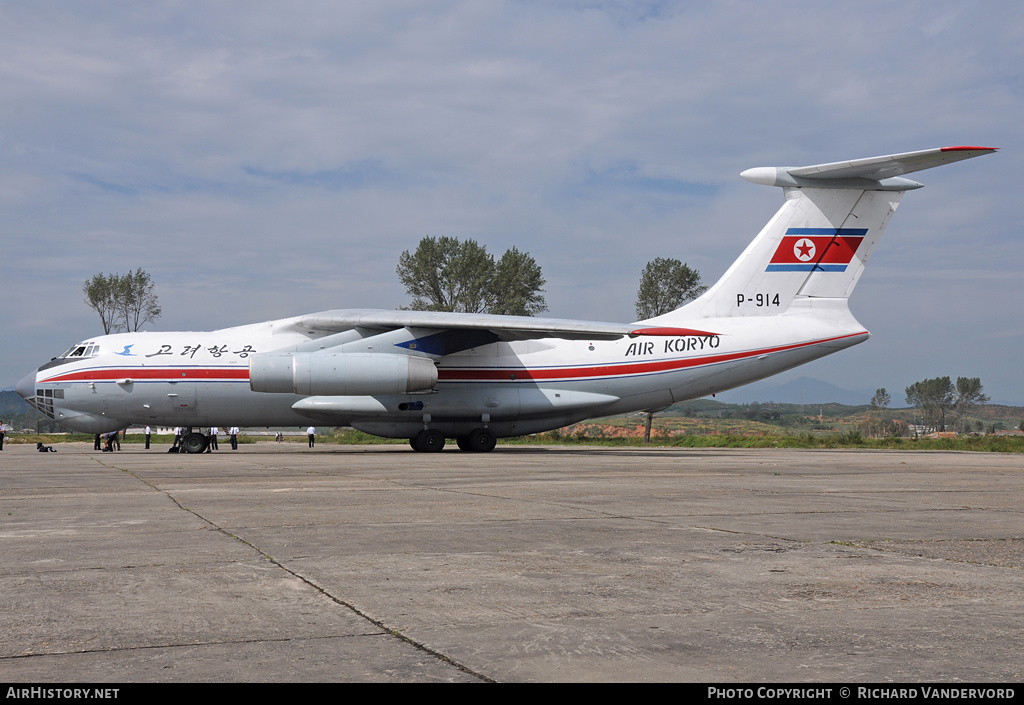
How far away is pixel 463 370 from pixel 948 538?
15.9 metres

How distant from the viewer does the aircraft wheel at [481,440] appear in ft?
72.9

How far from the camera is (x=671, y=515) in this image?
7371 mm

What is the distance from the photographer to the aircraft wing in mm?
19375

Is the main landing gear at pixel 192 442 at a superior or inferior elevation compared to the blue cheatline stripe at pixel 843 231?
inferior

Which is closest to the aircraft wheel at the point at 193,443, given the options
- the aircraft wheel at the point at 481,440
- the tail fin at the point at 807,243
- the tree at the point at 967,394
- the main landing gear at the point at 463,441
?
the main landing gear at the point at 463,441

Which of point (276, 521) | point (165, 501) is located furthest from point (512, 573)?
point (165, 501)

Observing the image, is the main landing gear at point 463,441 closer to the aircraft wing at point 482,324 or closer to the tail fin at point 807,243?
the aircraft wing at point 482,324

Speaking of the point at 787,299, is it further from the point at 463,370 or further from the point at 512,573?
the point at 512,573

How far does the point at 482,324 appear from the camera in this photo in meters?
19.4

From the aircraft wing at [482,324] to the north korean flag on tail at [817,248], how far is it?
354cm

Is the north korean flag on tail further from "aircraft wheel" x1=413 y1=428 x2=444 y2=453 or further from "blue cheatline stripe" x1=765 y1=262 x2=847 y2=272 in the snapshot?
"aircraft wheel" x1=413 y1=428 x2=444 y2=453

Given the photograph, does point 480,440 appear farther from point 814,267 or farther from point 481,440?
point 814,267

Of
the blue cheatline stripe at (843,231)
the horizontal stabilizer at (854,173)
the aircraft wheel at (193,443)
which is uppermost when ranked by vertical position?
the horizontal stabilizer at (854,173)

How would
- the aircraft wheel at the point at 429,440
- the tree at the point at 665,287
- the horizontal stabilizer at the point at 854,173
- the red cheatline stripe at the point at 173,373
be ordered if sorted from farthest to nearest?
the tree at the point at 665,287
the aircraft wheel at the point at 429,440
the red cheatline stripe at the point at 173,373
the horizontal stabilizer at the point at 854,173
